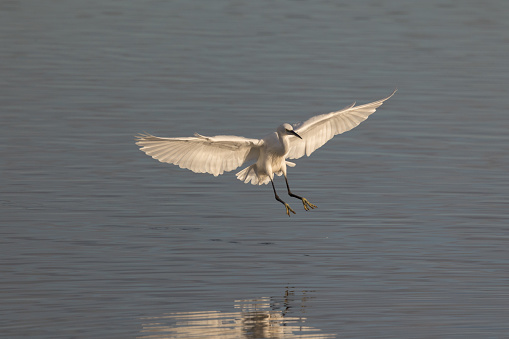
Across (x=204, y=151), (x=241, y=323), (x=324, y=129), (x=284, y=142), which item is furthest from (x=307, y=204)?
(x=241, y=323)

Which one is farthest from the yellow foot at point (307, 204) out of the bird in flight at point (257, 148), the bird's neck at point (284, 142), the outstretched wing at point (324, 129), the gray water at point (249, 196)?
the outstretched wing at point (324, 129)

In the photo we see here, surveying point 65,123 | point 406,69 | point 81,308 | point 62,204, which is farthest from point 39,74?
point 81,308

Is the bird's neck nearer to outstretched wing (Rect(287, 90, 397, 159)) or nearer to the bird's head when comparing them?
the bird's head

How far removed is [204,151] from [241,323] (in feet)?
14.4

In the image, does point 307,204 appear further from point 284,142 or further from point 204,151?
point 204,151

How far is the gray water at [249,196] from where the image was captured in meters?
12.3

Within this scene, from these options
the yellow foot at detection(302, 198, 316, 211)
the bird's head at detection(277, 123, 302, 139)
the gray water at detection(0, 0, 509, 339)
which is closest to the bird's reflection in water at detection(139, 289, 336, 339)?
the gray water at detection(0, 0, 509, 339)

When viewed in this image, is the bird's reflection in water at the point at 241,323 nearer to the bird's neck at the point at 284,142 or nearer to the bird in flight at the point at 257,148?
the bird in flight at the point at 257,148

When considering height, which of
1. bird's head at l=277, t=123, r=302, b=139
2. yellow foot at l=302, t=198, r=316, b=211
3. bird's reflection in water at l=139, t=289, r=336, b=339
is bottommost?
bird's reflection in water at l=139, t=289, r=336, b=339

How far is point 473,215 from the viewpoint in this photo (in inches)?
656

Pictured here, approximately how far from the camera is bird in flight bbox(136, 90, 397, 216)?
50.3ft

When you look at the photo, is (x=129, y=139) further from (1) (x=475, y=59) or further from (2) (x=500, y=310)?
(1) (x=475, y=59)

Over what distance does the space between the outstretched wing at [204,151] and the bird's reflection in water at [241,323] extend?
3.07 meters

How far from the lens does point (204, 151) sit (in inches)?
624
